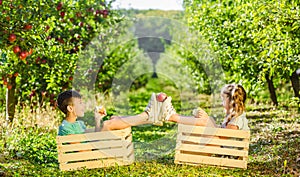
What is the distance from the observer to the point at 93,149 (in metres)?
5.21

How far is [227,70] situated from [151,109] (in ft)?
15.9

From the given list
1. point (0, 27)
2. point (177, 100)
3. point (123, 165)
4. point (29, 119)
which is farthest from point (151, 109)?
point (177, 100)

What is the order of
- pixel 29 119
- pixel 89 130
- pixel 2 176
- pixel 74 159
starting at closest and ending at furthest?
pixel 2 176
pixel 74 159
pixel 89 130
pixel 29 119

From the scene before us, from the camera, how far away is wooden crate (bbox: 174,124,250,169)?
5078 millimetres

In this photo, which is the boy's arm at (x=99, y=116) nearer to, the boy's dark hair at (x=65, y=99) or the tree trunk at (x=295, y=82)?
the boy's dark hair at (x=65, y=99)

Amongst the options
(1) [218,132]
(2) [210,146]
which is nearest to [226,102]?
(1) [218,132]

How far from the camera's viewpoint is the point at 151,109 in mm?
5328

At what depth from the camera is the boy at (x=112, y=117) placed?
522 centimetres

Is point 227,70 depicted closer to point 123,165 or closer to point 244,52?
point 244,52

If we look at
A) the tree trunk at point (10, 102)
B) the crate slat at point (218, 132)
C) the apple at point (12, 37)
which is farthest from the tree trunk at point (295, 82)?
the apple at point (12, 37)

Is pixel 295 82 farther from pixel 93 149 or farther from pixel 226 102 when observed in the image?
pixel 93 149

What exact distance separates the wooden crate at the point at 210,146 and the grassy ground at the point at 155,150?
9 cm

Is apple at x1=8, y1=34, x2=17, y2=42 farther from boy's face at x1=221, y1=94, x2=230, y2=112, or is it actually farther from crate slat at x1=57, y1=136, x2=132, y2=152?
boy's face at x1=221, y1=94, x2=230, y2=112

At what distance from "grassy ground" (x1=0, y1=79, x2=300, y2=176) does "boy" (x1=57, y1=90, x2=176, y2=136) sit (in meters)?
0.46
